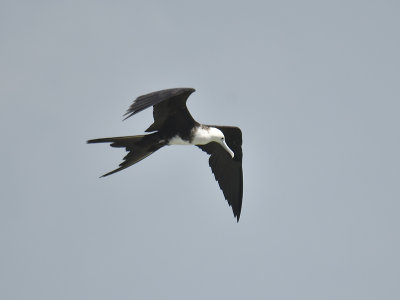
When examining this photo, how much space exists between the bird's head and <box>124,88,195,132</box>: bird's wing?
32 cm

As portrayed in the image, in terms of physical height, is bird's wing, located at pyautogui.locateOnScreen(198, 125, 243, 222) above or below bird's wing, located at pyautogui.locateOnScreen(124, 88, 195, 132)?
below

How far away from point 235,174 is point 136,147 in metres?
1.47

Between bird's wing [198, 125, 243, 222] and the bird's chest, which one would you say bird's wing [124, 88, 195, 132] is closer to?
the bird's chest

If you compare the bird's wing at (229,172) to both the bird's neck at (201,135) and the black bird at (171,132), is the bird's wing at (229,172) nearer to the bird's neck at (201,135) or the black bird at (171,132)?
the black bird at (171,132)

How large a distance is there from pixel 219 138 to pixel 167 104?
812 mm

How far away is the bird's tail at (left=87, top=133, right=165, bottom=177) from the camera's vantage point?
7547 millimetres

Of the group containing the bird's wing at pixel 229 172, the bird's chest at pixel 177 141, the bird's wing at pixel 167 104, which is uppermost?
the bird's wing at pixel 167 104

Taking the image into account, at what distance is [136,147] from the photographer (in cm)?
761

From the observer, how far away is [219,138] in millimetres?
7992

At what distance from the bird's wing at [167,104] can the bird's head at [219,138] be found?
0.32m

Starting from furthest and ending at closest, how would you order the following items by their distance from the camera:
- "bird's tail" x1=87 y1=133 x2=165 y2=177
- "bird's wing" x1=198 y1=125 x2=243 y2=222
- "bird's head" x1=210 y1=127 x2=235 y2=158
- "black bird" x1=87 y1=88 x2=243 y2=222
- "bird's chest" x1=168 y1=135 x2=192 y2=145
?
"bird's wing" x1=198 y1=125 x2=243 y2=222
"bird's head" x1=210 y1=127 x2=235 y2=158
"bird's chest" x1=168 y1=135 x2=192 y2=145
"bird's tail" x1=87 y1=133 x2=165 y2=177
"black bird" x1=87 y1=88 x2=243 y2=222

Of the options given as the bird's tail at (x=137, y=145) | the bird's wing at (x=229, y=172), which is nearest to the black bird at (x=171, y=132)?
the bird's tail at (x=137, y=145)

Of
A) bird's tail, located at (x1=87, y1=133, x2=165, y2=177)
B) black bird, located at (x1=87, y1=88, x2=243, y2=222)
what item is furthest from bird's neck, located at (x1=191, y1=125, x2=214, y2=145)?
bird's tail, located at (x1=87, y1=133, x2=165, y2=177)

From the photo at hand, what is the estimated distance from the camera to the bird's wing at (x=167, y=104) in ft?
22.0
